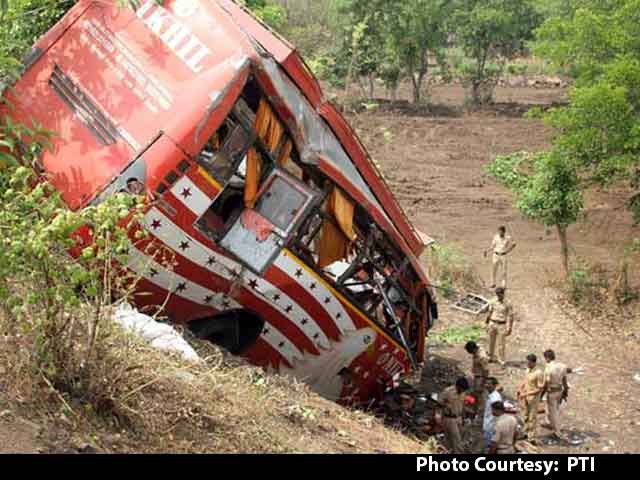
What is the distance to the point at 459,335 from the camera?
489 inches

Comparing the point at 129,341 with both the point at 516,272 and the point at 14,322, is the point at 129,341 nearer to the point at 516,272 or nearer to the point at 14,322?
the point at 14,322

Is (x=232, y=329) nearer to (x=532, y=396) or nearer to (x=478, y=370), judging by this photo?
(x=532, y=396)

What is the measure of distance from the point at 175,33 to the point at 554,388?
17.3ft

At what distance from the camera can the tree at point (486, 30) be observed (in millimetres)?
28453

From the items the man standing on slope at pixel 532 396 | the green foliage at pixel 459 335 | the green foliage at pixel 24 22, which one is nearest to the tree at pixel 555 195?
the green foliage at pixel 459 335

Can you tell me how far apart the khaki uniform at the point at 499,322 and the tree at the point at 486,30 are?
722 inches

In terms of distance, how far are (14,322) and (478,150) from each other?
65.9 ft

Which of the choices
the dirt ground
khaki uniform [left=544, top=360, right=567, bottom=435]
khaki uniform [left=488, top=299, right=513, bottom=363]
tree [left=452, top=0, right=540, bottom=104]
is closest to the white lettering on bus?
khaki uniform [left=544, top=360, right=567, bottom=435]

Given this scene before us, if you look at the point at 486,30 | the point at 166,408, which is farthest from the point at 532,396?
the point at 486,30

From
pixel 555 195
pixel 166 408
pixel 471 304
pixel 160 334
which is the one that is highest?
pixel 555 195

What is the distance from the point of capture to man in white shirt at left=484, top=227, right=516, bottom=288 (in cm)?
1388

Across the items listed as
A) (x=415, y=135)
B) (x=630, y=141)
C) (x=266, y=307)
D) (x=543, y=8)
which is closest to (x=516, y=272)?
(x=630, y=141)
